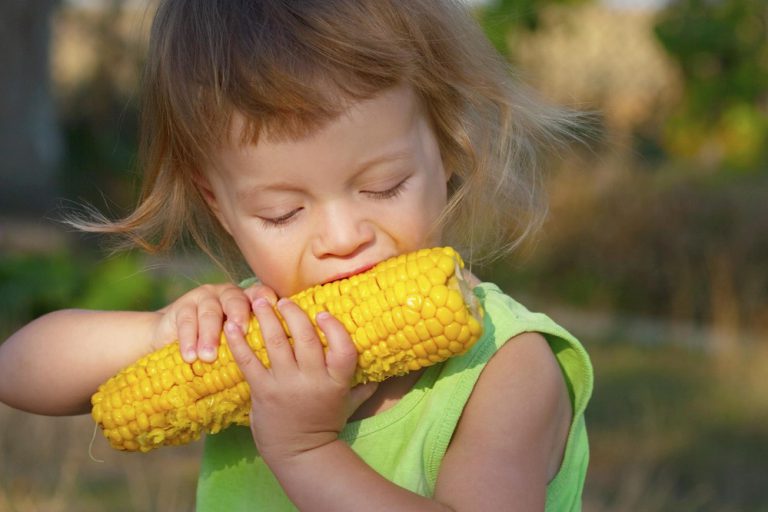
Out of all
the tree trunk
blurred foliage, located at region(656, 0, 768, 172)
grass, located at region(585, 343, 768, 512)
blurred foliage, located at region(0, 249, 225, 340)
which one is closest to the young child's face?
grass, located at region(585, 343, 768, 512)

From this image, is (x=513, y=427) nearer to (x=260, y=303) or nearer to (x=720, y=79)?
(x=260, y=303)

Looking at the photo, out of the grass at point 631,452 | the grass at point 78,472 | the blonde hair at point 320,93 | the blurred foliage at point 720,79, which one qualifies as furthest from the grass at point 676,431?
the blurred foliage at point 720,79

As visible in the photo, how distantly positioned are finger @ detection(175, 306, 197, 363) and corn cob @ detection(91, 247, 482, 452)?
0.7 inches

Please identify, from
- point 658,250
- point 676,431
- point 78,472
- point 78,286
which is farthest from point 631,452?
point 78,286

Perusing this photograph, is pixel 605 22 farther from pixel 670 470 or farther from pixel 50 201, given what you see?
pixel 670 470

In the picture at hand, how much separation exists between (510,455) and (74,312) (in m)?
1.03

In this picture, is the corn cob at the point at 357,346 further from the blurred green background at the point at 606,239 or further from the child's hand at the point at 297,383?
the blurred green background at the point at 606,239

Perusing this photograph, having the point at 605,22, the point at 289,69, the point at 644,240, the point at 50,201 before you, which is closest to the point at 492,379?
the point at 289,69

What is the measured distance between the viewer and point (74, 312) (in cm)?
256

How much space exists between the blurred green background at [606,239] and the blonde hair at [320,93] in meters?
0.33

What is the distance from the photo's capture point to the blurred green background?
4902 mm

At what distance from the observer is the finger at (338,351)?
202cm

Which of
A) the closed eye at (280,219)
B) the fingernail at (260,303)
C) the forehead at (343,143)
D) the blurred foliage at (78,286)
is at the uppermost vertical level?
the forehead at (343,143)

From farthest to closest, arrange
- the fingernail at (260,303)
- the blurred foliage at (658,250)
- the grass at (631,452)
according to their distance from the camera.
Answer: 1. the blurred foliage at (658,250)
2. the grass at (631,452)
3. the fingernail at (260,303)
